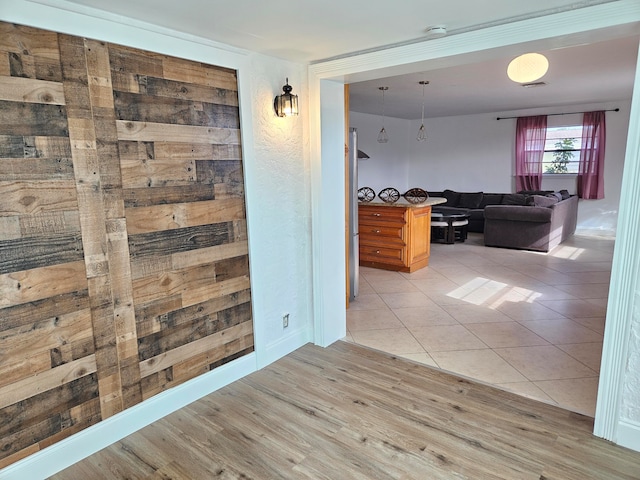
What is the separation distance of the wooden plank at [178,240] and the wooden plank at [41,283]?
0.97ft

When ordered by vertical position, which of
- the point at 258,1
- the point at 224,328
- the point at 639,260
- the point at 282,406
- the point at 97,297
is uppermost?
the point at 258,1

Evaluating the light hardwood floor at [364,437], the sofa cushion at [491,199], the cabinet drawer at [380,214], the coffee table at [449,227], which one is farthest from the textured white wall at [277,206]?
the sofa cushion at [491,199]

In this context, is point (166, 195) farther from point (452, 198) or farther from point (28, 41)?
point (452, 198)

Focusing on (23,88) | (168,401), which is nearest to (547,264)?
(168,401)

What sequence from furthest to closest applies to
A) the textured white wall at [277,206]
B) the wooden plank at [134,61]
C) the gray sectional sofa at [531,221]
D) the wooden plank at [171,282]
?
the gray sectional sofa at [531,221], the textured white wall at [277,206], the wooden plank at [171,282], the wooden plank at [134,61]

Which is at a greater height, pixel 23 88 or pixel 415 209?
pixel 23 88

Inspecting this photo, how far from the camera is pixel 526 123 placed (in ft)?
27.5

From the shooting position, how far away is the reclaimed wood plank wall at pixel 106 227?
5.92 ft

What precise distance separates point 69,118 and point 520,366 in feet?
10.7

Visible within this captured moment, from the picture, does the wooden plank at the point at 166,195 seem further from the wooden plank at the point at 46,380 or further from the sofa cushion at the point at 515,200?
the sofa cushion at the point at 515,200

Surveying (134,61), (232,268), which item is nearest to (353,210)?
(232,268)

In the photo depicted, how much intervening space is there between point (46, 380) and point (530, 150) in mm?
9043

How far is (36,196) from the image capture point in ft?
6.04

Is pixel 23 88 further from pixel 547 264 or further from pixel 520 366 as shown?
pixel 547 264
